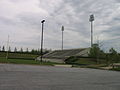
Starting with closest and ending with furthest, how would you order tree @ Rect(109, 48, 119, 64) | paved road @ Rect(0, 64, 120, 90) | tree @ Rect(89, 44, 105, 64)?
1. paved road @ Rect(0, 64, 120, 90)
2. tree @ Rect(109, 48, 119, 64)
3. tree @ Rect(89, 44, 105, 64)

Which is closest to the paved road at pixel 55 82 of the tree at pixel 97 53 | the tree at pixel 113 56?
the tree at pixel 113 56

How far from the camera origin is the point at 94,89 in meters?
8.80

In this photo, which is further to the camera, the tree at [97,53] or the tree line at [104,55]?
the tree at [97,53]

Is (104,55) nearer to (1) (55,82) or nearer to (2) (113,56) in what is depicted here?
(2) (113,56)

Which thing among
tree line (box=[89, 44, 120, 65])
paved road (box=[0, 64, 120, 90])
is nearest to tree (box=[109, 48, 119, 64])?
tree line (box=[89, 44, 120, 65])

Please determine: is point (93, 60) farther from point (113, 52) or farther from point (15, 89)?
point (15, 89)

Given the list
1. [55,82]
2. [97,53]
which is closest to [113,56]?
[97,53]

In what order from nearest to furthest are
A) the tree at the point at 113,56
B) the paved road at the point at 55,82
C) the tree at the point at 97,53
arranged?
1. the paved road at the point at 55,82
2. the tree at the point at 113,56
3. the tree at the point at 97,53

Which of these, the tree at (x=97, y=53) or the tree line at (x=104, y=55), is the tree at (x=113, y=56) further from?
the tree at (x=97, y=53)

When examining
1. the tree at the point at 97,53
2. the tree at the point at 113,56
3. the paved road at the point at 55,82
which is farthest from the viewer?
the tree at the point at 97,53

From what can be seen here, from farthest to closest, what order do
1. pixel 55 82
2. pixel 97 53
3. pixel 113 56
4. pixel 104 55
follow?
pixel 97 53 → pixel 104 55 → pixel 113 56 → pixel 55 82

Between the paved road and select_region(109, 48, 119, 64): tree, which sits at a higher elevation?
select_region(109, 48, 119, 64): tree

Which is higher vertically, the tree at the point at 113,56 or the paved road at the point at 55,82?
the tree at the point at 113,56

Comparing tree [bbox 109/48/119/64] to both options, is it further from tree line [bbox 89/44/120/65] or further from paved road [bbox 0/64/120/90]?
paved road [bbox 0/64/120/90]
